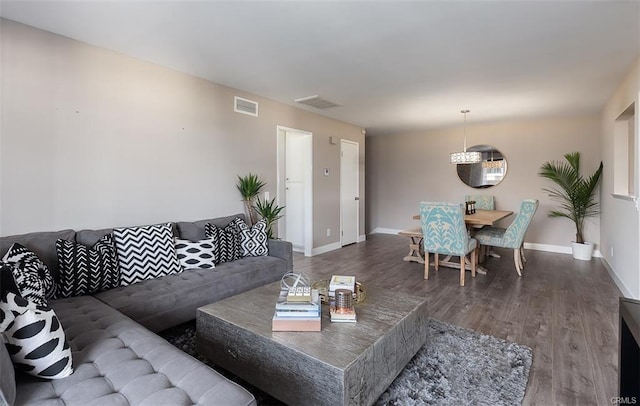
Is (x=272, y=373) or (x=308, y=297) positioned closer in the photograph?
(x=272, y=373)

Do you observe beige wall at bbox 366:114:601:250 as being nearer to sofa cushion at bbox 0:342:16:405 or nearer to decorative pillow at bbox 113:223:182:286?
decorative pillow at bbox 113:223:182:286

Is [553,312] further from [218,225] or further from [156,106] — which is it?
[156,106]

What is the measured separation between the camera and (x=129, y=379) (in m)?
1.18

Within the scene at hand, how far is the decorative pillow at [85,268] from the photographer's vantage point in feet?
7.04

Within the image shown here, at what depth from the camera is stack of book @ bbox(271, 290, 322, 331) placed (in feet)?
5.36

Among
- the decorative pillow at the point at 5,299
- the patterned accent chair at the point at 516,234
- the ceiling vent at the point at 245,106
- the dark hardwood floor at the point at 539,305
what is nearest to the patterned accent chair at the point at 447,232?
the dark hardwood floor at the point at 539,305

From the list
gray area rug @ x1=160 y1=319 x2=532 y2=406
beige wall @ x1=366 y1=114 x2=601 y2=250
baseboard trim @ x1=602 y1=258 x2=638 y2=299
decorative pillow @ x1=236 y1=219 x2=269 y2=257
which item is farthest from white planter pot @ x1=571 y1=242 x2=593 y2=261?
decorative pillow @ x1=236 y1=219 x2=269 y2=257

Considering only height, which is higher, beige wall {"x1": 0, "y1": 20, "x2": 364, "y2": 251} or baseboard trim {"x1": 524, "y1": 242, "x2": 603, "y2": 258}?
beige wall {"x1": 0, "y1": 20, "x2": 364, "y2": 251}

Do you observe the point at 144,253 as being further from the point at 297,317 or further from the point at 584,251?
the point at 584,251

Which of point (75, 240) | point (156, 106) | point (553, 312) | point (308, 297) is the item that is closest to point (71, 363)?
point (308, 297)

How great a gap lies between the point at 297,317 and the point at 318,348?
0.23m

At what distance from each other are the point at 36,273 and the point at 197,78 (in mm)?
2420

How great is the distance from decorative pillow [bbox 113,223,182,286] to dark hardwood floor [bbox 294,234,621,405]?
1.93 m

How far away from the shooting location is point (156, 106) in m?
3.11
